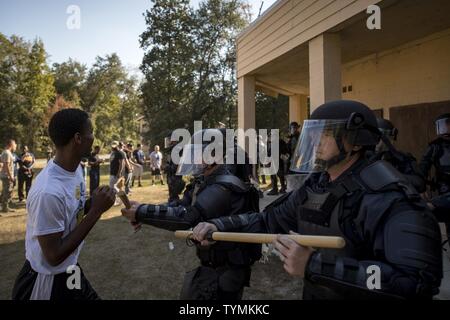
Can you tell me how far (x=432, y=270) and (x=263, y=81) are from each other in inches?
399

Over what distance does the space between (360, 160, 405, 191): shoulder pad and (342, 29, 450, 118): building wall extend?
19.5 feet

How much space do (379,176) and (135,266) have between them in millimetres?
4520

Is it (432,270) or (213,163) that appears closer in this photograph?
(432,270)

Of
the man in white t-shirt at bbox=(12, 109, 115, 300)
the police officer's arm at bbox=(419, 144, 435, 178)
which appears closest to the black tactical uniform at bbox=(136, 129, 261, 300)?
the man in white t-shirt at bbox=(12, 109, 115, 300)

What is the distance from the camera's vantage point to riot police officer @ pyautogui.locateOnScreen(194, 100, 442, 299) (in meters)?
1.20

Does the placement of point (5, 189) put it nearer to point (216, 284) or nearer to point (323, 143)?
point (216, 284)

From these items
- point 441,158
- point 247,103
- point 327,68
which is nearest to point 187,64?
point 247,103

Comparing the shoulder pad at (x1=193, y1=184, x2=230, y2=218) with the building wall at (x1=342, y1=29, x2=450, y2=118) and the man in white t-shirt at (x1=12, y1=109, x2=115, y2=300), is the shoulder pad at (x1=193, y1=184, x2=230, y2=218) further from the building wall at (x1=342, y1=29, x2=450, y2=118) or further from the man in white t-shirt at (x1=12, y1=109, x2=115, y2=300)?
the building wall at (x1=342, y1=29, x2=450, y2=118)

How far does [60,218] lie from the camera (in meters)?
1.84

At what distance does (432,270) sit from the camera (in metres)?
1.19

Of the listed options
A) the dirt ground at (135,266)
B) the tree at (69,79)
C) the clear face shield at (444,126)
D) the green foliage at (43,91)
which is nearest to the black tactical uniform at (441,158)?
the clear face shield at (444,126)

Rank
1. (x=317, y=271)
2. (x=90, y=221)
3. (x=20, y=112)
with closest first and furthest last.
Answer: (x=317, y=271), (x=90, y=221), (x=20, y=112)
